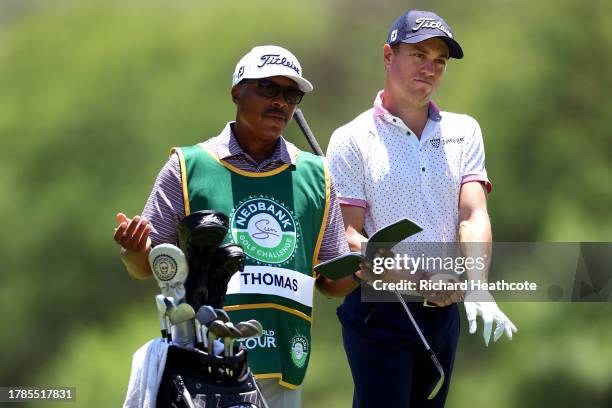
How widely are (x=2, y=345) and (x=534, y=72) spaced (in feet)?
11.7

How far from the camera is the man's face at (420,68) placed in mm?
4680

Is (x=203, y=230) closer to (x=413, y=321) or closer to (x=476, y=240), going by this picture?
(x=413, y=321)

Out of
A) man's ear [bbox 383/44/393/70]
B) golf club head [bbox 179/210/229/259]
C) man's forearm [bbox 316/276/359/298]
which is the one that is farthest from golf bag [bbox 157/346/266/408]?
man's ear [bbox 383/44/393/70]

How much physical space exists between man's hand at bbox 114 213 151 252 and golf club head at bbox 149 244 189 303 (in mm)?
105

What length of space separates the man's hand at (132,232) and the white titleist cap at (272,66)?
0.69 meters

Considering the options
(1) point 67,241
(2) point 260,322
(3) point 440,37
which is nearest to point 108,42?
(1) point 67,241

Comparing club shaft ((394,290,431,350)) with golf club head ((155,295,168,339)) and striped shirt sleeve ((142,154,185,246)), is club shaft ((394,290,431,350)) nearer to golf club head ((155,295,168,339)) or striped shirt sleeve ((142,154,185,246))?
striped shirt sleeve ((142,154,185,246))

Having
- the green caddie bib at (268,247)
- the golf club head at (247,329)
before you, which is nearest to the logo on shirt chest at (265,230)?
the green caddie bib at (268,247)

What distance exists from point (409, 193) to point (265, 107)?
63 cm

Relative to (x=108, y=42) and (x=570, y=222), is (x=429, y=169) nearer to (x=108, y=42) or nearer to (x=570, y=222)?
(x=570, y=222)

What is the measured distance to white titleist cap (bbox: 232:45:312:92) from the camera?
4.18 m

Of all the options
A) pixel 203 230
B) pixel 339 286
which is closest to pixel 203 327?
pixel 203 230

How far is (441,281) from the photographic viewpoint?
445 centimetres

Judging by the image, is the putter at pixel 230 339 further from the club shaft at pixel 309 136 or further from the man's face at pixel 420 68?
the man's face at pixel 420 68
